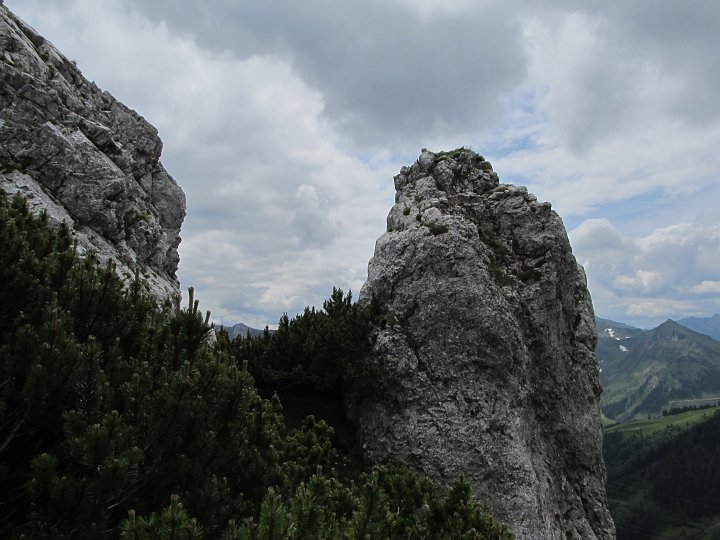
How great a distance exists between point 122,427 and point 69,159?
2243cm

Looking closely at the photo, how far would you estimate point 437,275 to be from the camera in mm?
23766

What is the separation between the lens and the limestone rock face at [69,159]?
21328 millimetres

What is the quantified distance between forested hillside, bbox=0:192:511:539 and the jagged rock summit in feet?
40.1

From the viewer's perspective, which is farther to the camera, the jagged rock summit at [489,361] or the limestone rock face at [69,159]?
the limestone rock face at [69,159]

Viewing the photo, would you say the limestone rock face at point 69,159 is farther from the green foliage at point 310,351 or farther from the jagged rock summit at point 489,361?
the jagged rock summit at point 489,361

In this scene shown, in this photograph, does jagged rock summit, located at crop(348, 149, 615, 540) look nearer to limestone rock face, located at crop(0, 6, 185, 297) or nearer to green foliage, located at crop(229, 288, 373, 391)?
green foliage, located at crop(229, 288, 373, 391)

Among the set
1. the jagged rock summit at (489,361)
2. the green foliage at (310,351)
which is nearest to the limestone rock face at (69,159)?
the green foliage at (310,351)

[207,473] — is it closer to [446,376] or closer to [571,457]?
[446,376]

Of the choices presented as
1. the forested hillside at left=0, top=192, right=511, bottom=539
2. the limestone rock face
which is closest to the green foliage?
the limestone rock face

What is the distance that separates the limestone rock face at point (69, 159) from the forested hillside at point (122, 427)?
12.9 metres

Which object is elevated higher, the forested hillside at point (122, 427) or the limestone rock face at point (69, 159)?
the limestone rock face at point (69, 159)

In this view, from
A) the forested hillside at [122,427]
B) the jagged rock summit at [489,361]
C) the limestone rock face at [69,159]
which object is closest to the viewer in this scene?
the forested hillside at [122,427]

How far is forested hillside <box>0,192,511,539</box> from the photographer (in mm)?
5105

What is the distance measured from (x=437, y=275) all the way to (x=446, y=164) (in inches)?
383
